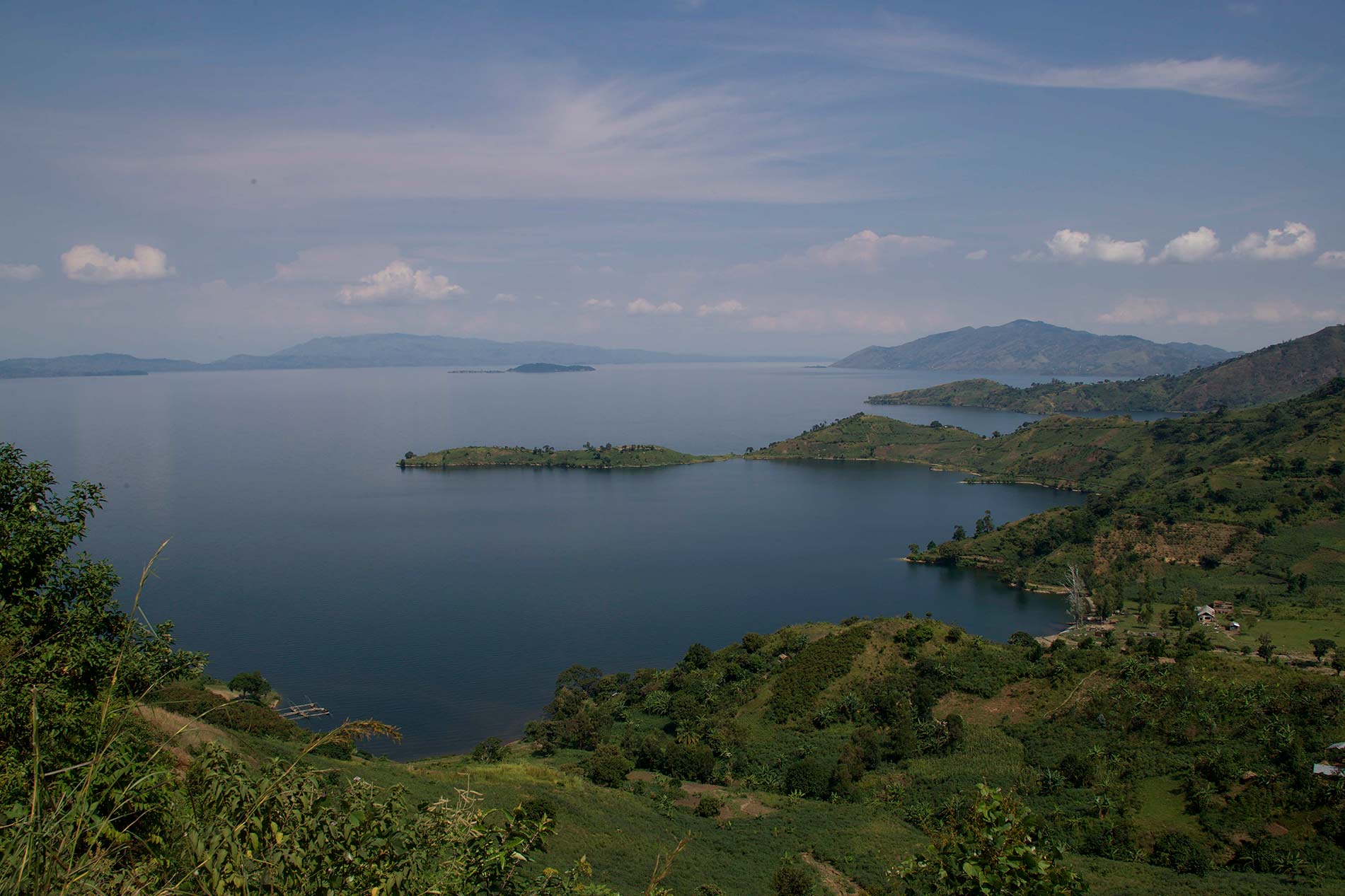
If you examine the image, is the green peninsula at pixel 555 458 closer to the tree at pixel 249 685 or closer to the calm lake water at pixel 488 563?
the calm lake water at pixel 488 563

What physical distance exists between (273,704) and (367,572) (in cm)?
2885

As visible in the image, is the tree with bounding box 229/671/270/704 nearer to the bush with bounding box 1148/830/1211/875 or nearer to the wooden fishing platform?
the wooden fishing platform

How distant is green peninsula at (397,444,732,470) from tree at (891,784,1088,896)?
12562 cm

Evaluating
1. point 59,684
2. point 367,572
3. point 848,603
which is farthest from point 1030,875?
point 367,572

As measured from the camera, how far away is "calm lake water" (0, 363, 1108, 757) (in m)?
51.6

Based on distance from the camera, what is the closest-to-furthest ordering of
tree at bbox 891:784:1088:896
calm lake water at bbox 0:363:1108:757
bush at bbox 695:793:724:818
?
tree at bbox 891:784:1088:896
bush at bbox 695:793:724:818
calm lake water at bbox 0:363:1108:757

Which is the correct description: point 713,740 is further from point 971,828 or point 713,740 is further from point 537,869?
point 971,828

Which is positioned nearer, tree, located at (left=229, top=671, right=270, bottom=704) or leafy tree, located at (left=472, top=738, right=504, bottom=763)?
leafy tree, located at (left=472, top=738, right=504, bottom=763)

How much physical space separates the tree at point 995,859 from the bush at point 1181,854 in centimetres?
2044

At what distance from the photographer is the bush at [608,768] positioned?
101 feet

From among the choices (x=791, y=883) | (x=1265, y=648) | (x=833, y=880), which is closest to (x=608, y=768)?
(x=833, y=880)

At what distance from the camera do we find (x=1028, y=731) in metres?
32.8

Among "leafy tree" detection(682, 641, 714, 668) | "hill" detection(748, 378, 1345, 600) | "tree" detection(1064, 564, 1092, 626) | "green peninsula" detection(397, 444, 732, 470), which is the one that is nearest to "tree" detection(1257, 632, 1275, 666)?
"tree" detection(1064, 564, 1092, 626)

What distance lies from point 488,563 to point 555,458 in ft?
199
